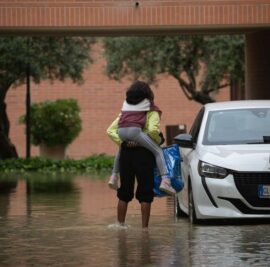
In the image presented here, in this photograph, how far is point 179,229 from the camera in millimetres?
13711

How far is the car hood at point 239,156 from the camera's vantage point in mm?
13664

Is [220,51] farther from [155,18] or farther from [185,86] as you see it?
[155,18]

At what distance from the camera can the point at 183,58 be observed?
35875 millimetres

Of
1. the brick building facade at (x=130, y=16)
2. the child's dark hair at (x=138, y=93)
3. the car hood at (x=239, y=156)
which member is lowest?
the car hood at (x=239, y=156)

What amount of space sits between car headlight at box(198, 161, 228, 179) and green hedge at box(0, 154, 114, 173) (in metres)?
19.1

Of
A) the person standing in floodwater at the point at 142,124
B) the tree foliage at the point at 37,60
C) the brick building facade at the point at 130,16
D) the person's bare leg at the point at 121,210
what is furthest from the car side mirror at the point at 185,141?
the tree foliage at the point at 37,60

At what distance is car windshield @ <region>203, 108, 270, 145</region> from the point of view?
14586 mm

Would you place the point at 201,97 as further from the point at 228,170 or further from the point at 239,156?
the point at 228,170

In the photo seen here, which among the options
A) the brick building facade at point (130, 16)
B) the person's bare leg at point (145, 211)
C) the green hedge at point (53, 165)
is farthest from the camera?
the green hedge at point (53, 165)

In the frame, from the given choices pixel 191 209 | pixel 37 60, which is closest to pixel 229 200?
pixel 191 209

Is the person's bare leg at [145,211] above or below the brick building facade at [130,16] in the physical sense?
below

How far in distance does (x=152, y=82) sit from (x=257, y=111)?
22.6 meters

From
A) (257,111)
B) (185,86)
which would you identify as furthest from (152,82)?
(257,111)

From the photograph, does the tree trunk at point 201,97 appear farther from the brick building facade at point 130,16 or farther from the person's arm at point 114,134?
the person's arm at point 114,134
